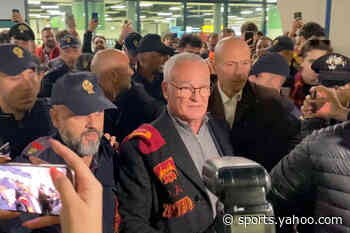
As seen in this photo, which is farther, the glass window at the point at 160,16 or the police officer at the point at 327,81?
the glass window at the point at 160,16

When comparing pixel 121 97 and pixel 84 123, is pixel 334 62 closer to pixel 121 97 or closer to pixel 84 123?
pixel 84 123

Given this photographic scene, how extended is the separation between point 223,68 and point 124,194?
4.57ft

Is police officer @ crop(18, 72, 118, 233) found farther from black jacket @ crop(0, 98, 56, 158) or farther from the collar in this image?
the collar

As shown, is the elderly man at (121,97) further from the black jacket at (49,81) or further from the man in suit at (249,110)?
the black jacket at (49,81)

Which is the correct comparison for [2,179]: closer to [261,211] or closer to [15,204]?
[15,204]

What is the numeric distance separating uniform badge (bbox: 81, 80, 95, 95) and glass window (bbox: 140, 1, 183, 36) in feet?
40.0

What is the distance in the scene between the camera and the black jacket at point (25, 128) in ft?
8.00

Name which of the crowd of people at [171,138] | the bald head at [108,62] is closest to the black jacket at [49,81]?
the bald head at [108,62]

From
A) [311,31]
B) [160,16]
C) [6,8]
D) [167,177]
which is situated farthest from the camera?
[160,16]

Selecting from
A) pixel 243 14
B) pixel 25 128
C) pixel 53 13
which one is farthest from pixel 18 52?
pixel 243 14

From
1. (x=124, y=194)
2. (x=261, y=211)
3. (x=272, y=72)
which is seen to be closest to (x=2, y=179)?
(x=124, y=194)

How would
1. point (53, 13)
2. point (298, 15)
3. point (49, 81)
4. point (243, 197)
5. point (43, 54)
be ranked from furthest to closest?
point (53, 13)
point (43, 54)
point (298, 15)
point (49, 81)
point (243, 197)

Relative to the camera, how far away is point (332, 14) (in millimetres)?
6328

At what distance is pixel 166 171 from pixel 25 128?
3.93 ft
